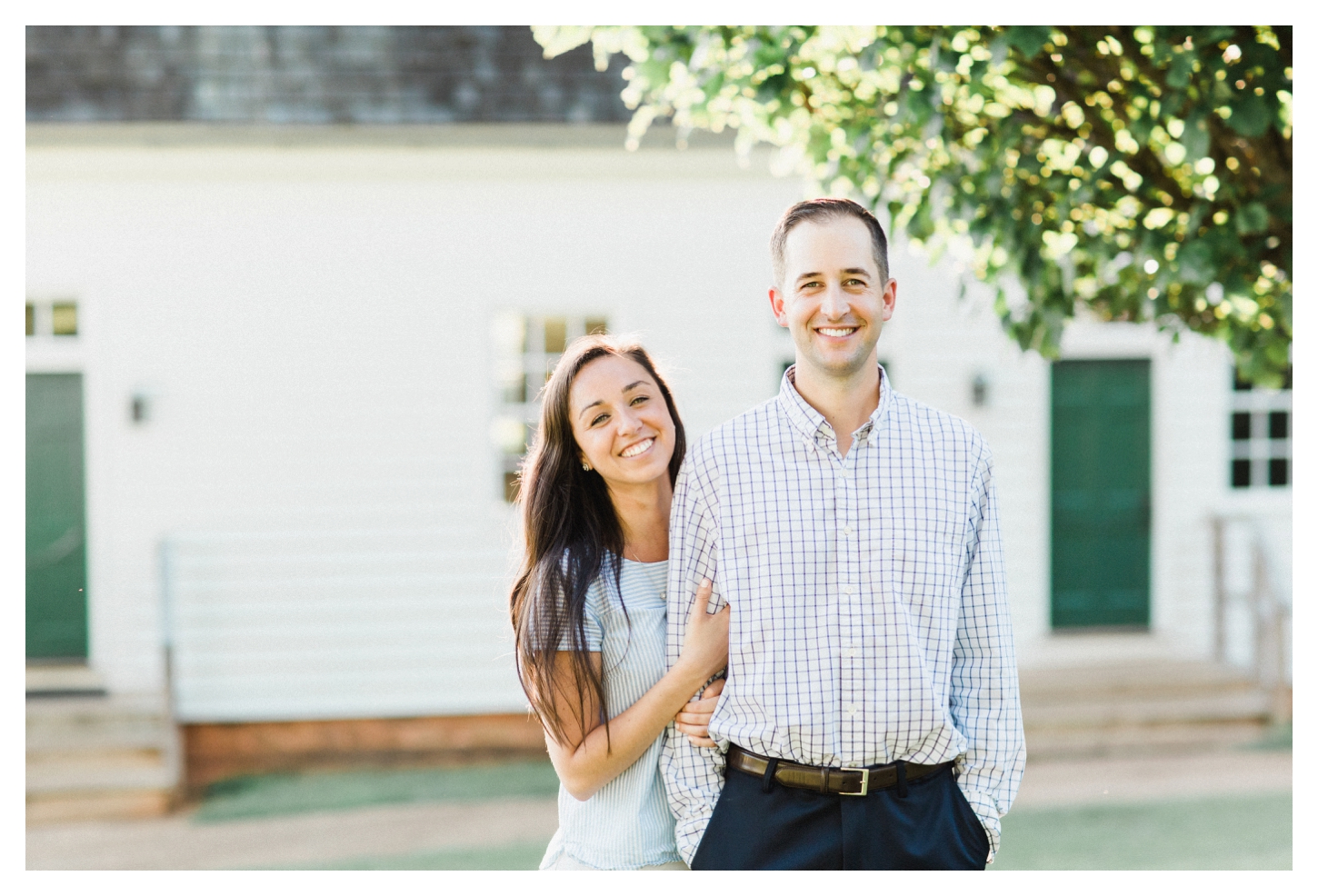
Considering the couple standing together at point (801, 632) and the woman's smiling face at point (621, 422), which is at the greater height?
the woman's smiling face at point (621, 422)

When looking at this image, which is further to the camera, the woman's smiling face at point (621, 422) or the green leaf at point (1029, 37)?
the green leaf at point (1029, 37)

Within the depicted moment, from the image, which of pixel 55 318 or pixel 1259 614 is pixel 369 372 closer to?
pixel 55 318

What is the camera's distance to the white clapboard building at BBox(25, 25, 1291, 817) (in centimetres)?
783

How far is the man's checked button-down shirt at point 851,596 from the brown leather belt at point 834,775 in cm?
2

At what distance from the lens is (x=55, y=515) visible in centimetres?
793

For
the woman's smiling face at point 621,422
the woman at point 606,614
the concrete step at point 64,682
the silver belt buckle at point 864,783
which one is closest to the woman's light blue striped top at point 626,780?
the woman at point 606,614

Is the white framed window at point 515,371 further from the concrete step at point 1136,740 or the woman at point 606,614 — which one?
the woman at point 606,614

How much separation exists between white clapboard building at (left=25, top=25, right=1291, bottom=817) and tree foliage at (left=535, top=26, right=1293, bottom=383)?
402cm

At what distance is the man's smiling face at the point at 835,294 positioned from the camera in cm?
237

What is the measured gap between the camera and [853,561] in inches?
93.7

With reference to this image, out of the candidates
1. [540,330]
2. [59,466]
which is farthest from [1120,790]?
[59,466]

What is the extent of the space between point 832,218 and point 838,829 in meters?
1.26
